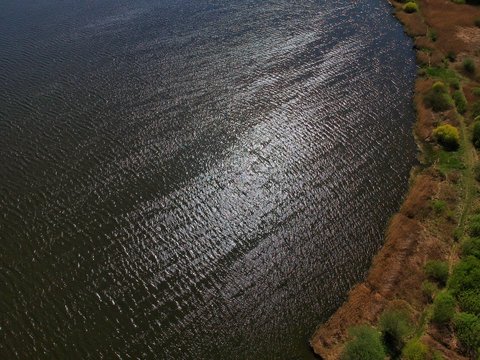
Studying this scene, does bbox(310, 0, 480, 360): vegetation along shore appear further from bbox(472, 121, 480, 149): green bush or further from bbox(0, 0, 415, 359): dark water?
bbox(0, 0, 415, 359): dark water

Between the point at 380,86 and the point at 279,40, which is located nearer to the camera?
the point at 380,86

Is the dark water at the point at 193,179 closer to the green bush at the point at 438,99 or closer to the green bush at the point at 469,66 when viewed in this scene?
the green bush at the point at 438,99

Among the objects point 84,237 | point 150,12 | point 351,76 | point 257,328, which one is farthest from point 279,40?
point 257,328

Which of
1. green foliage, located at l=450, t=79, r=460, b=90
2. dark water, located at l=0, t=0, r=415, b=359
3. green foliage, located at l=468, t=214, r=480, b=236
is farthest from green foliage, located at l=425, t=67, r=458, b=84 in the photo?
green foliage, located at l=468, t=214, r=480, b=236

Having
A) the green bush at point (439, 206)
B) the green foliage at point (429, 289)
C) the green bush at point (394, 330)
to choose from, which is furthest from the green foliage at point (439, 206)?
the green bush at point (394, 330)

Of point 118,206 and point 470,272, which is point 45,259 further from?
point 470,272

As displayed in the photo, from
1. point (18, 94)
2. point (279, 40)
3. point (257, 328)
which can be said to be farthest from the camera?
point (279, 40)
